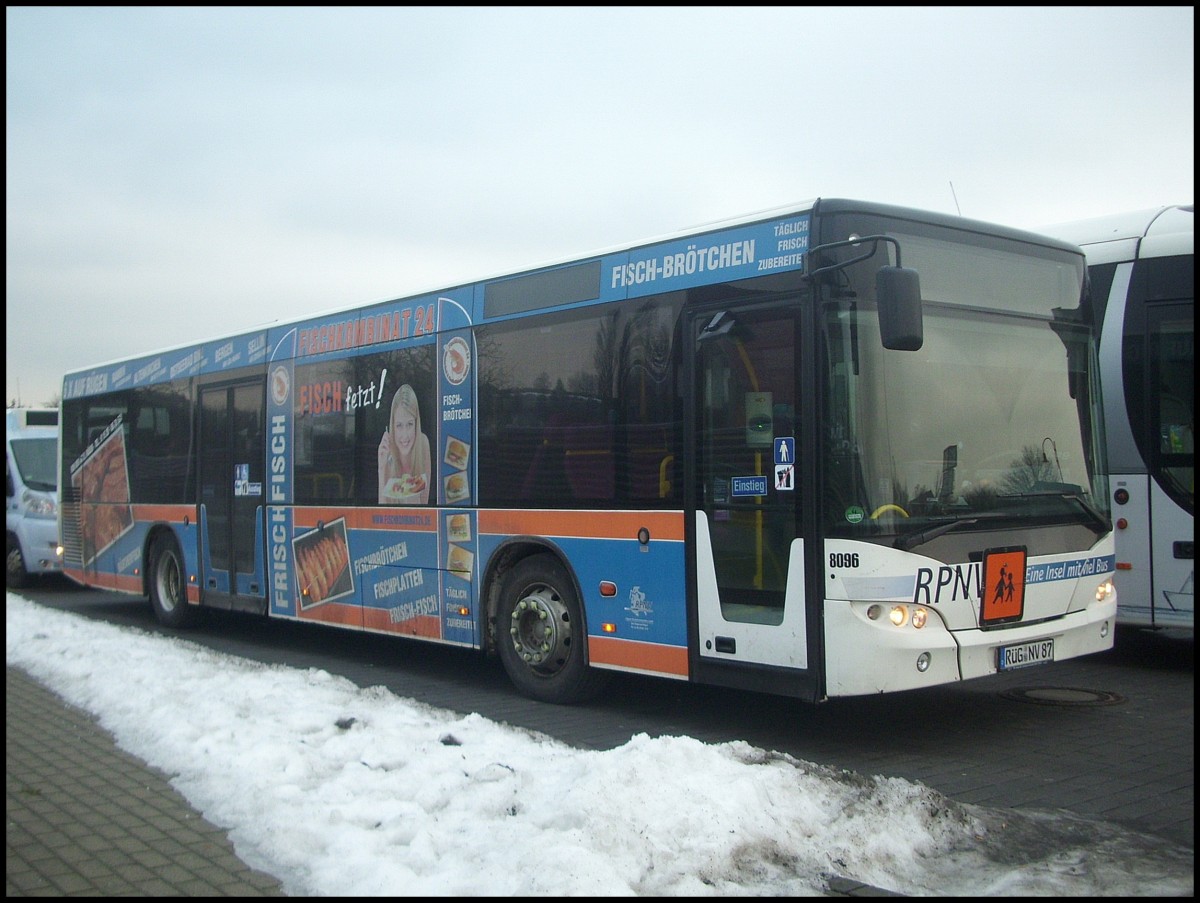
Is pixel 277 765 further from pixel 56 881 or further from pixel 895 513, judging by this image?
pixel 895 513

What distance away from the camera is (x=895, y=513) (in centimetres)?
653

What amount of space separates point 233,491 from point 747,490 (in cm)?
744

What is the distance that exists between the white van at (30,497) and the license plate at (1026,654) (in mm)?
16694

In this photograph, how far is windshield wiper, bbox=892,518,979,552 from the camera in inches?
255

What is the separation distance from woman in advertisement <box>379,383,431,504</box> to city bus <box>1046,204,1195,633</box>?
564cm

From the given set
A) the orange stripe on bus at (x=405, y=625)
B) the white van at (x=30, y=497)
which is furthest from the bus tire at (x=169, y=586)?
the white van at (x=30, y=497)

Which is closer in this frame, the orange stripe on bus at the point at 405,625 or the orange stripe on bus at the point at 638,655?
the orange stripe on bus at the point at 638,655

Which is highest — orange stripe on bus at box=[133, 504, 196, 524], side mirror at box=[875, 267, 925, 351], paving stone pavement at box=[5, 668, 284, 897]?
side mirror at box=[875, 267, 925, 351]

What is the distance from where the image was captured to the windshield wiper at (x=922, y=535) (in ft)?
21.3

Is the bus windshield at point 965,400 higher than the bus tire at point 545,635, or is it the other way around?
the bus windshield at point 965,400

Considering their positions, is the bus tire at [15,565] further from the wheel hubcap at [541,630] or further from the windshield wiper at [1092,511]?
the windshield wiper at [1092,511]

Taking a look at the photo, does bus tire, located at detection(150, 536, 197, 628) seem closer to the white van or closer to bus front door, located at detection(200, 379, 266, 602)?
bus front door, located at detection(200, 379, 266, 602)

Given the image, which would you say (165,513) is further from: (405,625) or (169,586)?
(405,625)

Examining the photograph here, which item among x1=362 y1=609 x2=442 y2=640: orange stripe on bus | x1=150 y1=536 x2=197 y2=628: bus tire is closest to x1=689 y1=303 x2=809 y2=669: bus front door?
x1=362 y1=609 x2=442 y2=640: orange stripe on bus
